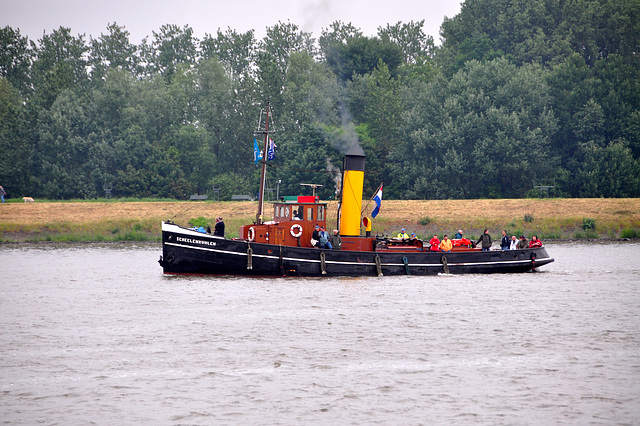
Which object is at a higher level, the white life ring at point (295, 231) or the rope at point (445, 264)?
the white life ring at point (295, 231)

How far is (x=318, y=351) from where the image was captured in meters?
20.5

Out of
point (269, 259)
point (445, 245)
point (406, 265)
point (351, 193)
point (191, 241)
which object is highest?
point (351, 193)

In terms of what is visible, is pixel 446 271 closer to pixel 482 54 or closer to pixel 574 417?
pixel 574 417

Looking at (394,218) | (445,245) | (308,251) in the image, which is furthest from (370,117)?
(308,251)

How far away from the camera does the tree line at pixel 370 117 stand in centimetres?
7975

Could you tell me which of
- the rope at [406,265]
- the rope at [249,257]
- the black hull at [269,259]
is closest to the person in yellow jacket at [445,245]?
the black hull at [269,259]

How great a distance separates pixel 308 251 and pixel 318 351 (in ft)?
46.1

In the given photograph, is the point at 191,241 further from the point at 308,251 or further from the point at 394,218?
the point at 394,218

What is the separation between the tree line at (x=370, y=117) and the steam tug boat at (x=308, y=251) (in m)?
36.6

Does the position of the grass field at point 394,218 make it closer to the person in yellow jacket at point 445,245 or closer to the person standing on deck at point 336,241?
the person in yellow jacket at point 445,245

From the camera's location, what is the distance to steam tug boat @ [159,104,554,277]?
34.0 m

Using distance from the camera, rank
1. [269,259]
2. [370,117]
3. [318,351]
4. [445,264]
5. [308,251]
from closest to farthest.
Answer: [318,351]
[269,259]
[308,251]
[445,264]
[370,117]

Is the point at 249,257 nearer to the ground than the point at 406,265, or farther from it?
farther from it

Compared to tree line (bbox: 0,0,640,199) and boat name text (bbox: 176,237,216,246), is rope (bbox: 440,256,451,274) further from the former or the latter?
tree line (bbox: 0,0,640,199)
